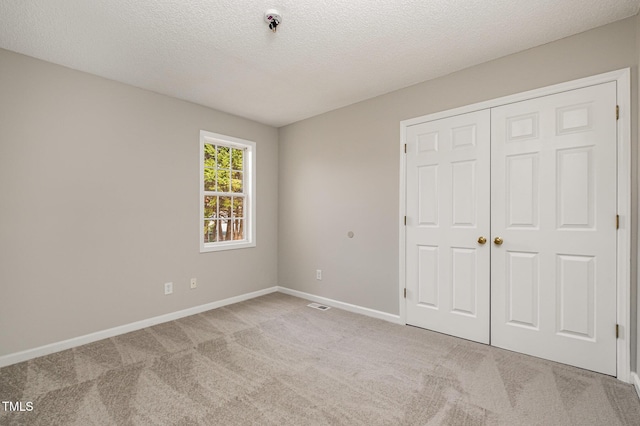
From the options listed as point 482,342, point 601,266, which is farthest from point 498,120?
point 482,342

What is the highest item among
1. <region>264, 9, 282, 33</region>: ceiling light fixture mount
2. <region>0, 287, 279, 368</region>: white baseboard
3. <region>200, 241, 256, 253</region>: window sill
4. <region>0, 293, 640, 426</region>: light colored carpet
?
<region>264, 9, 282, 33</region>: ceiling light fixture mount

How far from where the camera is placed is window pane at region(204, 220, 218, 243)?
149 inches

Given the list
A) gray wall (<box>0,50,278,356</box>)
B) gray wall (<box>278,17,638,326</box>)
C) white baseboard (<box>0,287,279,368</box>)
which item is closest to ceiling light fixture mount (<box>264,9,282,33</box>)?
gray wall (<box>278,17,638,326</box>)

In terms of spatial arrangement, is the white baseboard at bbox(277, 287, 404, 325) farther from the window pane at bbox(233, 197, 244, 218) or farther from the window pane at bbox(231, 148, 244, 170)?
the window pane at bbox(231, 148, 244, 170)

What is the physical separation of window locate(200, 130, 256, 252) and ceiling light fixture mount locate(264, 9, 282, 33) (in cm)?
197

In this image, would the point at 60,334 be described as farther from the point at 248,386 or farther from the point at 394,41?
the point at 394,41

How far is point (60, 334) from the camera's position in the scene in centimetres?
257

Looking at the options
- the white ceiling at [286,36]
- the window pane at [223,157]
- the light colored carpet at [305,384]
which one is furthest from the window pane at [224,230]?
the white ceiling at [286,36]

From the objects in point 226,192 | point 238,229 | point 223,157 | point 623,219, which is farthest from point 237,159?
point 623,219

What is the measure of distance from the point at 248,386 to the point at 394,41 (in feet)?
9.26

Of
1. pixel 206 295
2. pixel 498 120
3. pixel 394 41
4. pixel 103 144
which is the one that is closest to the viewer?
pixel 394 41

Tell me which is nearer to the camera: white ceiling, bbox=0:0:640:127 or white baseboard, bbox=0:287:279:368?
white ceiling, bbox=0:0:640:127

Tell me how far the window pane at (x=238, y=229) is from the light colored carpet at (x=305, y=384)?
1520mm

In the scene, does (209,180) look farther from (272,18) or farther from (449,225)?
(449,225)
